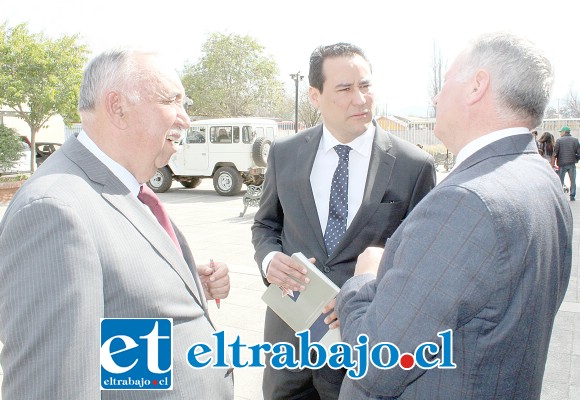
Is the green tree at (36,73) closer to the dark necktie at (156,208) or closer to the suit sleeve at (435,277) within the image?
the dark necktie at (156,208)

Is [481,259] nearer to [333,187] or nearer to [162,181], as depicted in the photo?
[333,187]

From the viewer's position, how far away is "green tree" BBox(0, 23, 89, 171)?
1414 centimetres

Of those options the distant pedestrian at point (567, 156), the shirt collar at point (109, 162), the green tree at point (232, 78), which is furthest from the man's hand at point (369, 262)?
the green tree at point (232, 78)

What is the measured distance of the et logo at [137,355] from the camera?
4.29 ft

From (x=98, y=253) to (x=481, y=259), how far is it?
2.90 ft

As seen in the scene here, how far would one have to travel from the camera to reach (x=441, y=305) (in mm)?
1115

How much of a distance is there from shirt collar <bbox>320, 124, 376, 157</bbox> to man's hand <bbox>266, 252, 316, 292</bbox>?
0.61 meters

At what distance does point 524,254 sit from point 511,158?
0.26 m

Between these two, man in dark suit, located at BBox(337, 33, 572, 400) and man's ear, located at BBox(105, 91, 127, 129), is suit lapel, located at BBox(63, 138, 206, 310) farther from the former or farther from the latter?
man in dark suit, located at BBox(337, 33, 572, 400)

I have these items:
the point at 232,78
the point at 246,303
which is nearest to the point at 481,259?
the point at 246,303

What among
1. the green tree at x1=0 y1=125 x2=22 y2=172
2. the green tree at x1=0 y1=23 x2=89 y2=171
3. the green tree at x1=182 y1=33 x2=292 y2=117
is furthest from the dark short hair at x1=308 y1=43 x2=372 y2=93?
the green tree at x1=182 y1=33 x2=292 y2=117

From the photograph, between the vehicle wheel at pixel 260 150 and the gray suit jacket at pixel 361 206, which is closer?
the gray suit jacket at pixel 361 206

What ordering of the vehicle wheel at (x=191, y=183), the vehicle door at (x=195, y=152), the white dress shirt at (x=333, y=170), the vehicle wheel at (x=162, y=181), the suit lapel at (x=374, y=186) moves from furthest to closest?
the vehicle wheel at (x=191, y=183)
the vehicle wheel at (x=162, y=181)
the vehicle door at (x=195, y=152)
the white dress shirt at (x=333, y=170)
the suit lapel at (x=374, y=186)

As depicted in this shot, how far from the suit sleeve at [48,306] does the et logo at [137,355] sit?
15cm
